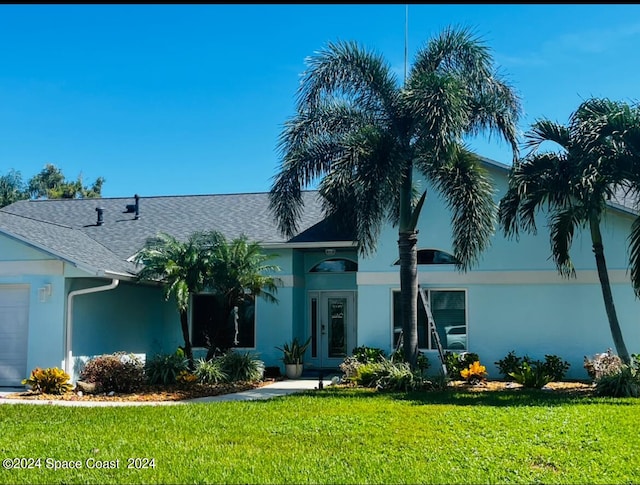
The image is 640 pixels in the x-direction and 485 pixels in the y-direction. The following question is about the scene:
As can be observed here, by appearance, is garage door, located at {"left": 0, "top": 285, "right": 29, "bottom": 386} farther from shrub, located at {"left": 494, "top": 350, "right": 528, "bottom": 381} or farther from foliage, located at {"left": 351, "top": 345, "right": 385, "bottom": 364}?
shrub, located at {"left": 494, "top": 350, "right": 528, "bottom": 381}

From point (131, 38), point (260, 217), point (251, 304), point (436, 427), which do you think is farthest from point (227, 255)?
point (436, 427)

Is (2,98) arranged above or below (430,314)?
above

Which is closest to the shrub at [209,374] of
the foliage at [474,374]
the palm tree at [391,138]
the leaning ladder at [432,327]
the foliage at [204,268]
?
the foliage at [204,268]

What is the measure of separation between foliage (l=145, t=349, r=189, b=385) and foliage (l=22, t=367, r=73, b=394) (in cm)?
178

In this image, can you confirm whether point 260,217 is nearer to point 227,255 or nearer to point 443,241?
point 227,255

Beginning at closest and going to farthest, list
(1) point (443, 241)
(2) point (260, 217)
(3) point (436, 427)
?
(3) point (436, 427) → (1) point (443, 241) → (2) point (260, 217)

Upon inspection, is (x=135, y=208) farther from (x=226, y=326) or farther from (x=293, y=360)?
(x=293, y=360)

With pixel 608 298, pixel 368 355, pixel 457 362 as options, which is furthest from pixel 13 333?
pixel 608 298

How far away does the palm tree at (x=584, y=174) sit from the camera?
42.9 ft

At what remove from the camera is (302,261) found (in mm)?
19625

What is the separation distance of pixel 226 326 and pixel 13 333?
18.2 feet

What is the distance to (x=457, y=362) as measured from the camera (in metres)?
16.0

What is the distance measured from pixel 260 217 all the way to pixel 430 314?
22.1ft

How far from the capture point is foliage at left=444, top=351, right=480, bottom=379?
1592 cm
